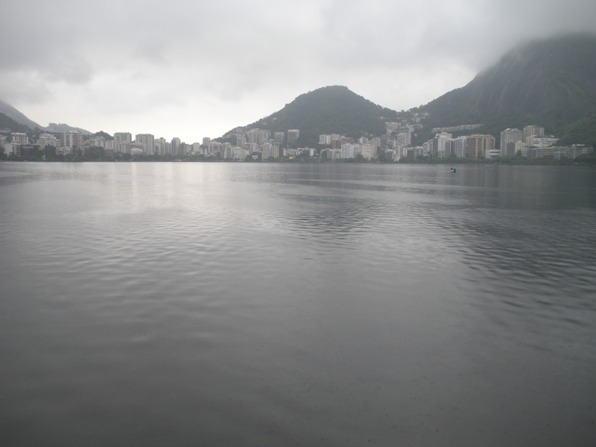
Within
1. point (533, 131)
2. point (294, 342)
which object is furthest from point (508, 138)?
point (294, 342)

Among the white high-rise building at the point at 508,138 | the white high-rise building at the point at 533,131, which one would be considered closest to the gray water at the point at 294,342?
the white high-rise building at the point at 508,138

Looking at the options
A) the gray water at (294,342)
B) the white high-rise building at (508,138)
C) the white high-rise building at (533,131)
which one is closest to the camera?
the gray water at (294,342)

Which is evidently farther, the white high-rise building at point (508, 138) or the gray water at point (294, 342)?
the white high-rise building at point (508, 138)

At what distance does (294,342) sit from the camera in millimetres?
7855

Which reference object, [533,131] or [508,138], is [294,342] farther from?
[508,138]

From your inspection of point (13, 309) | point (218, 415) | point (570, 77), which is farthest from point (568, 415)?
point (570, 77)

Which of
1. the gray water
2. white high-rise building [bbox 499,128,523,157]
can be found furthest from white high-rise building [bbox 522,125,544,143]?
the gray water

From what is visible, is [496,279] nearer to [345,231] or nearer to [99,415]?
[345,231]

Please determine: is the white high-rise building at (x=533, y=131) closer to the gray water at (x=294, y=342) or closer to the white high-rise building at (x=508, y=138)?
the white high-rise building at (x=508, y=138)

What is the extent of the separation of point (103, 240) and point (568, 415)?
49.4 feet

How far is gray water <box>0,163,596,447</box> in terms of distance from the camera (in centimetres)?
555

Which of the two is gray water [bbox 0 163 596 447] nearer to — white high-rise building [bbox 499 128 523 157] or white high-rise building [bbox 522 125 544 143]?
white high-rise building [bbox 499 128 523 157]

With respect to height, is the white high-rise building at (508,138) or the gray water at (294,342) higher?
the white high-rise building at (508,138)

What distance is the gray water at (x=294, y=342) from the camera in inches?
218
